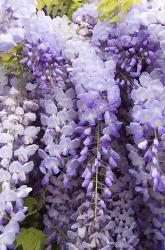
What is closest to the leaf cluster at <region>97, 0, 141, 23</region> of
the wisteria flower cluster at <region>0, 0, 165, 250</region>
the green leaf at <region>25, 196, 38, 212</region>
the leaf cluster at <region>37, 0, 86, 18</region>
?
the wisteria flower cluster at <region>0, 0, 165, 250</region>

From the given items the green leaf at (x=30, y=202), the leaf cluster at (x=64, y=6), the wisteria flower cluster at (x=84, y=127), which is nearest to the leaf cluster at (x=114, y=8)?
the wisteria flower cluster at (x=84, y=127)

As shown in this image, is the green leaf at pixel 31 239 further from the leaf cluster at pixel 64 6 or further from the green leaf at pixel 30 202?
the leaf cluster at pixel 64 6

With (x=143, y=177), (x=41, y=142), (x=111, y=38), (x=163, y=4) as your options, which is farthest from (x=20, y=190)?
(x=163, y=4)

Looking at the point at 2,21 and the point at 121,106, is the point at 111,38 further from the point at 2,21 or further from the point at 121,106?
the point at 2,21

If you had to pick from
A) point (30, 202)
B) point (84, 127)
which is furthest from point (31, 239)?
point (84, 127)

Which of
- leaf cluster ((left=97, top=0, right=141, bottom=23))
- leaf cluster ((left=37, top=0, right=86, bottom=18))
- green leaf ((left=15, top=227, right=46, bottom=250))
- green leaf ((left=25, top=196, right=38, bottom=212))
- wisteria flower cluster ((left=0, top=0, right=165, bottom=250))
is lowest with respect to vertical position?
green leaf ((left=15, top=227, right=46, bottom=250))

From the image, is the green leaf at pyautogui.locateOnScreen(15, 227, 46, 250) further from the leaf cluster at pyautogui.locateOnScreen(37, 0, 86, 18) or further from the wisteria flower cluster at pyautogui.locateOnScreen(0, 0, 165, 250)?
the leaf cluster at pyautogui.locateOnScreen(37, 0, 86, 18)

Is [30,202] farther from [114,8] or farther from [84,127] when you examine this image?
[114,8]
